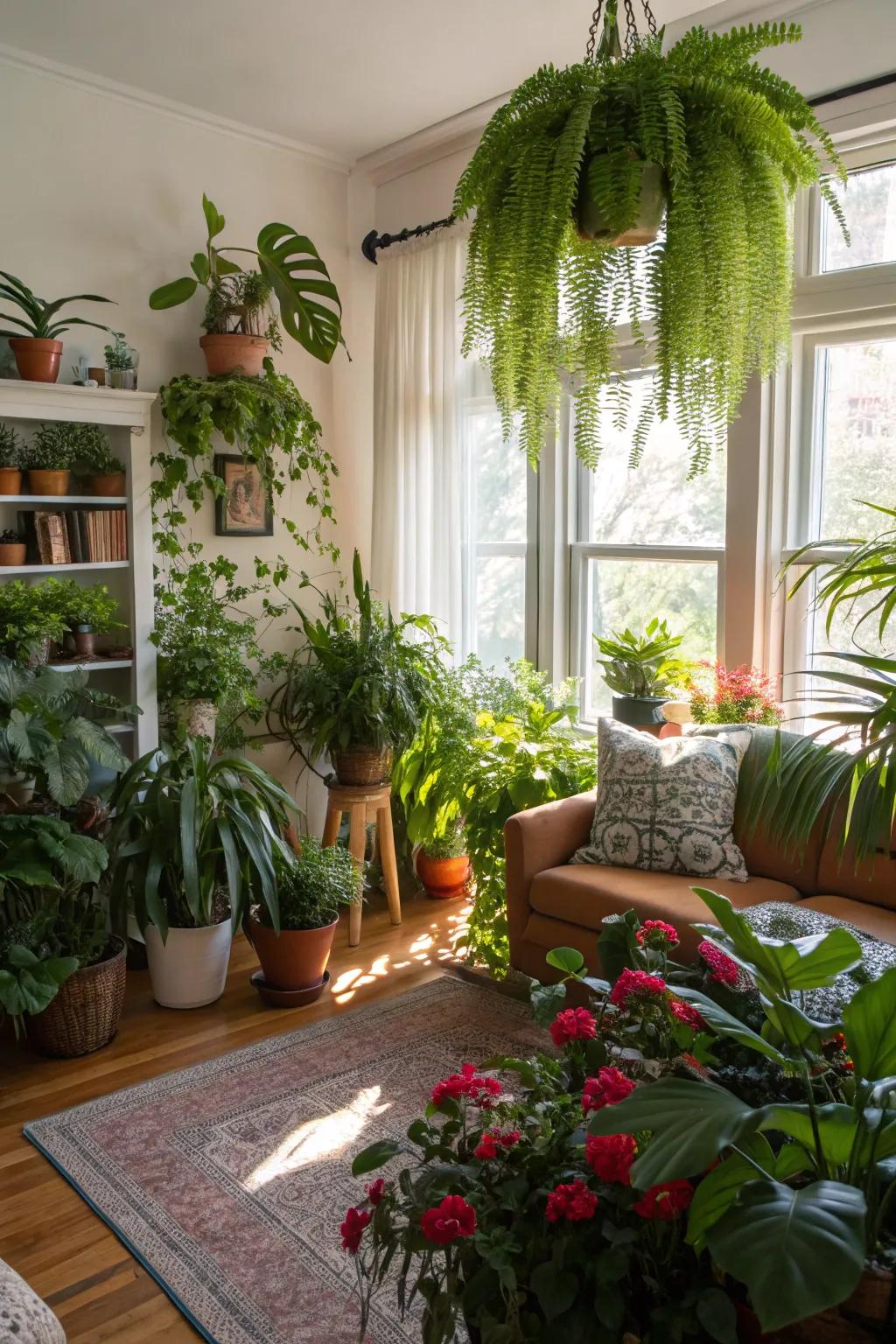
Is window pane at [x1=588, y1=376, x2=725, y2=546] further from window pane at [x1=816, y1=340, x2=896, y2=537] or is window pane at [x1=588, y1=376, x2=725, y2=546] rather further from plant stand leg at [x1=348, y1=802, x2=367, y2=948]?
plant stand leg at [x1=348, y1=802, x2=367, y2=948]

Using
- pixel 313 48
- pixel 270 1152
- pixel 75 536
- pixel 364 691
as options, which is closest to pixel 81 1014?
pixel 270 1152

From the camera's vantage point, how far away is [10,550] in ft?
11.4

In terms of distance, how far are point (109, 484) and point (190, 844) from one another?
1304 mm

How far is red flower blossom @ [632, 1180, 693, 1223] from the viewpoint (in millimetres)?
1229

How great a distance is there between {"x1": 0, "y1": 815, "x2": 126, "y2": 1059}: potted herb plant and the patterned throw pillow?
4.63 feet

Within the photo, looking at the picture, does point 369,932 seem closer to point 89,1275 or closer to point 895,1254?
point 89,1275

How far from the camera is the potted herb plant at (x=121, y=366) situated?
144 inches

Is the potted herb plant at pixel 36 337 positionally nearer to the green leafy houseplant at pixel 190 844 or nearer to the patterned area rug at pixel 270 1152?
the green leafy houseplant at pixel 190 844

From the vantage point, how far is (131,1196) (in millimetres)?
2436

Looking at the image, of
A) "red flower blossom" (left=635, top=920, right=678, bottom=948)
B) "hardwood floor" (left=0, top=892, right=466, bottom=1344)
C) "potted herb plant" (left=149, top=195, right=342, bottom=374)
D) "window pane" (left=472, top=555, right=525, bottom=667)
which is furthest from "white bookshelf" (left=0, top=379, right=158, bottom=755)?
"red flower blossom" (left=635, top=920, right=678, bottom=948)

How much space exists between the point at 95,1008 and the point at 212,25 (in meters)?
2.99

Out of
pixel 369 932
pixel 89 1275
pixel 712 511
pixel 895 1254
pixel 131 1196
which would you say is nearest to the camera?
pixel 895 1254

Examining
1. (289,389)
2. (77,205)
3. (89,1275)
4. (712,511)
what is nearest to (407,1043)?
(89,1275)

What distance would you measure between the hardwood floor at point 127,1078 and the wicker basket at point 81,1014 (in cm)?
4
